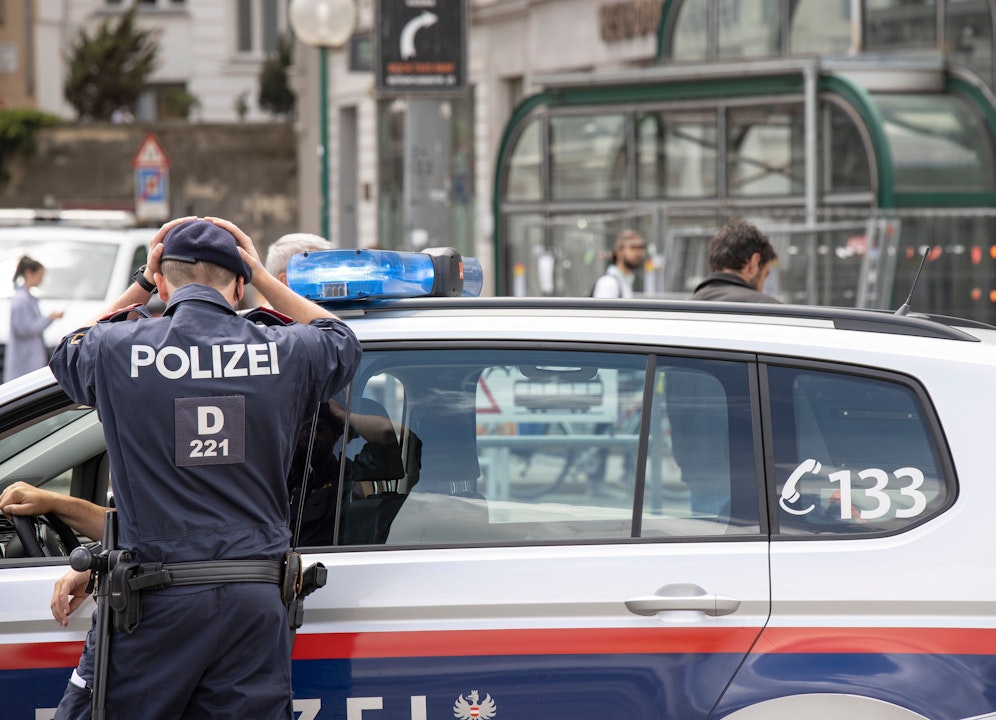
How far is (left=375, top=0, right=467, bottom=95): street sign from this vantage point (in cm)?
905

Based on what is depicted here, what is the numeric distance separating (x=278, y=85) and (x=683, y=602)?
4095cm

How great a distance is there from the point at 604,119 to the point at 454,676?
38.5ft

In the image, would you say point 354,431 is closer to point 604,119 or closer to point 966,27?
point 604,119

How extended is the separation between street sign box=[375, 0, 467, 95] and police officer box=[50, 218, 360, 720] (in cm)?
610

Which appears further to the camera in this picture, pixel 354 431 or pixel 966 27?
pixel 966 27

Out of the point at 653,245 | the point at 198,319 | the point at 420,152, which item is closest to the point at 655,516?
the point at 198,319

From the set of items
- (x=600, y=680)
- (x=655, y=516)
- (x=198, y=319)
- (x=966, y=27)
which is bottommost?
(x=600, y=680)

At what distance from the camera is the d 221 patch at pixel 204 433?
9.96 ft

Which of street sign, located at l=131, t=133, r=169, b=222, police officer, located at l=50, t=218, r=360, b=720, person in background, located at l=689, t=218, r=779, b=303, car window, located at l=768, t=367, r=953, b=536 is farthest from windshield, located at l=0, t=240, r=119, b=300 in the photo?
car window, located at l=768, t=367, r=953, b=536

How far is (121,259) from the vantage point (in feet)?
40.5

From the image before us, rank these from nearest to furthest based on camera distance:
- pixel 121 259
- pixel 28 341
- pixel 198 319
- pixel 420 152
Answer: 1. pixel 198 319
2. pixel 420 152
3. pixel 28 341
4. pixel 121 259

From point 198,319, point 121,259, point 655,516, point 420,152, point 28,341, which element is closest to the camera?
point 198,319

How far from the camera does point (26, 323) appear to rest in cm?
1069

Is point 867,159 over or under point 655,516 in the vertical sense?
over
